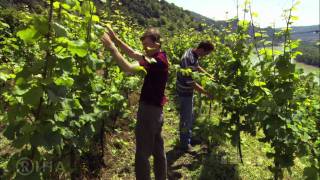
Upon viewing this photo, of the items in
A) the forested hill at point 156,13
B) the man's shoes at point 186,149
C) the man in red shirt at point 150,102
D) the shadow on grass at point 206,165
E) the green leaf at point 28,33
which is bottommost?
the shadow on grass at point 206,165

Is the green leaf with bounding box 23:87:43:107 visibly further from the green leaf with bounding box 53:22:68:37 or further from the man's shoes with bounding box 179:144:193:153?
the man's shoes with bounding box 179:144:193:153

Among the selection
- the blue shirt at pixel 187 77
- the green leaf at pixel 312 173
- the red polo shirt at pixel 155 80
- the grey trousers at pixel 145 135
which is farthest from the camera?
the blue shirt at pixel 187 77

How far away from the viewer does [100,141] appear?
20.0ft

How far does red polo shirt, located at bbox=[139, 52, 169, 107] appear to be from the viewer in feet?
14.1

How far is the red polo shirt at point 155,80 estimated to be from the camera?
429 cm

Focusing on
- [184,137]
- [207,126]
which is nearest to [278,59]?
[207,126]

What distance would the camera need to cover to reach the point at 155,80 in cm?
436

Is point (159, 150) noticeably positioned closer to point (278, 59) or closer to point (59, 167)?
point (59, 167)

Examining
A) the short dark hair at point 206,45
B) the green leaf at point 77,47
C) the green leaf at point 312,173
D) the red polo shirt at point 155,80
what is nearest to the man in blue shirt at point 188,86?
the short dark hair at point 206,45

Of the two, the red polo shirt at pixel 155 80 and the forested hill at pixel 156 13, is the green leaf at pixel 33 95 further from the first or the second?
the forested hill at pixel 156 13

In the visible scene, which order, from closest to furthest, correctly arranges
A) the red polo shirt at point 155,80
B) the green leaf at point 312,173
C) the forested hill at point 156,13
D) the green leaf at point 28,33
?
the green leaf at point 28,33 < the green leaf at point 312,173 < the red polo shirt at point 155,80 < the forested hill at point 156,13

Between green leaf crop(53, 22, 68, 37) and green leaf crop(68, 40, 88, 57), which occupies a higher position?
green leaf crop(53, 22, 68, 37)

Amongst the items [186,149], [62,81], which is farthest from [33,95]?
[186,149]

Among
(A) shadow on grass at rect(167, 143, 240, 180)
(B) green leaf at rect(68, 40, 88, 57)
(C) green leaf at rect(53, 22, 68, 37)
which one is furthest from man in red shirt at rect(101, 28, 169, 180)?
(A) shadow on grass at rect(167, 143, 240, 180)
